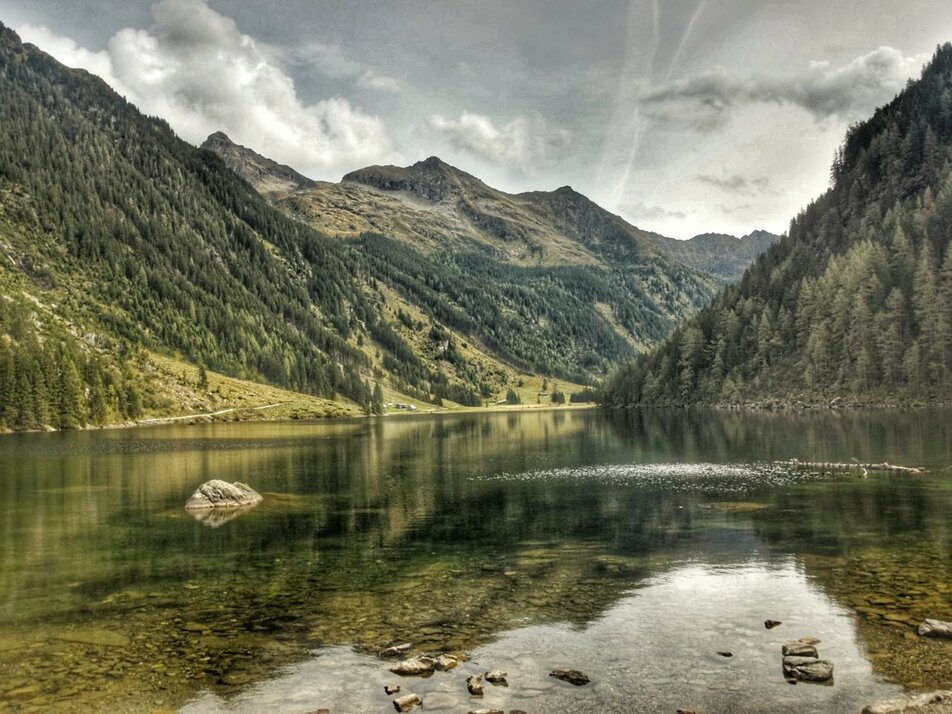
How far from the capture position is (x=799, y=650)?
2297 cm

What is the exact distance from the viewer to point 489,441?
13775cm

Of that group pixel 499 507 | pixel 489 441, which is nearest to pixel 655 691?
pixel 499 507

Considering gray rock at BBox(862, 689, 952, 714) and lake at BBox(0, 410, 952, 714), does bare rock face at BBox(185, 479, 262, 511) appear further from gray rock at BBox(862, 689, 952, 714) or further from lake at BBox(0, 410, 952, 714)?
gray rock at BBox(862, 689, 952, 714)

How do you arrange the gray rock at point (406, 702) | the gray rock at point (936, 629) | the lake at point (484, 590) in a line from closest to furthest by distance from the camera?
the gray rock at point (406, 702)
the lake at point (484, 590)
the gray rock at point (936, 629)

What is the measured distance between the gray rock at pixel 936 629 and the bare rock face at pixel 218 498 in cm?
4909

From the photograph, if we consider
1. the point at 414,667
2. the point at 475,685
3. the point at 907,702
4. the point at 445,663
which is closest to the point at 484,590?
the point at 445,663

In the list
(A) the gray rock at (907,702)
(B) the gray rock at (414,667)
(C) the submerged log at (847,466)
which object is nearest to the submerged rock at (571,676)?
(B) the gray rock at (414,667)

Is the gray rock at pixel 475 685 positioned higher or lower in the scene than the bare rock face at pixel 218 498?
lower

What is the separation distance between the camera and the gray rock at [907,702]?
19.0 m

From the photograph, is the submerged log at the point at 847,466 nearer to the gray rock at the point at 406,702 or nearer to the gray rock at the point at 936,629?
the gray rock at the point at 936,629

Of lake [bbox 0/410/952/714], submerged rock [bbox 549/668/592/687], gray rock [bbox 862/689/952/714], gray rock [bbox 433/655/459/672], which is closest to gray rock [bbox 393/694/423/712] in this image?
lake [bbox 0/410/952/714]

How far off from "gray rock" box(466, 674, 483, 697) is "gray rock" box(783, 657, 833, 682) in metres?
9.47

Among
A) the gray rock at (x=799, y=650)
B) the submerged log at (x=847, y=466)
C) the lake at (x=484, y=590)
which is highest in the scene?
A: the submerged log at (x=847, y=466)

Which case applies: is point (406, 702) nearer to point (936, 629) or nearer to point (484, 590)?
point (484, 590)
